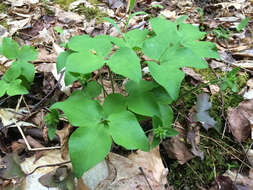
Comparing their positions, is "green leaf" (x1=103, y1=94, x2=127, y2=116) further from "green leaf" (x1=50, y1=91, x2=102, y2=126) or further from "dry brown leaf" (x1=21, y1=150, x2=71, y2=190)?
"dry brown leaf" (x1=21, y1=150, x2=71, y2=190)

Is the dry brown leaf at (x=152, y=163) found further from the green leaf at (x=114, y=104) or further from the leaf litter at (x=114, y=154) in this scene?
the green leaf at (x=114, y=104)

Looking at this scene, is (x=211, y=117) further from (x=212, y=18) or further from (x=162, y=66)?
(x=212, y=18)

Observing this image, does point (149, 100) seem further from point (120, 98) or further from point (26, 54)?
point (26, 54)

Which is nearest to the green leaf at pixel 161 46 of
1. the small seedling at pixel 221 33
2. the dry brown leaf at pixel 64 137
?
the dry brown leaf at pixel 64 137

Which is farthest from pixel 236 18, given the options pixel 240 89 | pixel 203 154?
pixel 203 154

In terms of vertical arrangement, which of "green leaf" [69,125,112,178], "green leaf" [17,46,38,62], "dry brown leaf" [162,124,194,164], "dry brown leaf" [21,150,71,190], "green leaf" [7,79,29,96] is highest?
"green leaf" [17,46,38,62]

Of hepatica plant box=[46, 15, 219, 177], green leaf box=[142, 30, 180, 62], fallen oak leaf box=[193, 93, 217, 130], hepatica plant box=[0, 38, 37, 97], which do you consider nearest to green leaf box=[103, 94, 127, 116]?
hepatica plant box=[46, 15, 219, 177]
